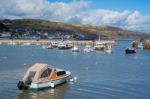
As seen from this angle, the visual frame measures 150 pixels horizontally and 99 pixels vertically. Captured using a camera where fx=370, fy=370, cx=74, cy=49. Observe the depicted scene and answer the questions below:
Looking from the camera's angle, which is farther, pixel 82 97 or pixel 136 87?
pixel 136 87

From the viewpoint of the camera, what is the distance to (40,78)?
34031 mm

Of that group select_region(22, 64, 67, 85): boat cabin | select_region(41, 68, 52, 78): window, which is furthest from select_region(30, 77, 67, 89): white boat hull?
select_region(41, 68, 52, 78): window

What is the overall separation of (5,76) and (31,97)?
11880 millimetres

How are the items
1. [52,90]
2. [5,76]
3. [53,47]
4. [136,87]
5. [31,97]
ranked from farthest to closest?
1. [53,47]
2. [5,76]
3. [136,87]
4. [52,90]
5. [31,97]

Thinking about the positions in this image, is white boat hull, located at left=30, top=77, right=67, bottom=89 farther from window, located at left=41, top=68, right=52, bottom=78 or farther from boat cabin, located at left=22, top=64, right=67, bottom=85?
window, located at left=41, top=68, right=52, bottom=78

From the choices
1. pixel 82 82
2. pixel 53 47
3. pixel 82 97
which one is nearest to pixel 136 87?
pixel 82 82

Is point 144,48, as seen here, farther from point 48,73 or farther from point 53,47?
point 48,73

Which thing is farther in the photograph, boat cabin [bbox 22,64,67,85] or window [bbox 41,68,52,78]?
window [bbox 41,68,52,78]

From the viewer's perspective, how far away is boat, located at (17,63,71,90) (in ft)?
109

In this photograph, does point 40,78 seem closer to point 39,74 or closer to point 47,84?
point 39,74

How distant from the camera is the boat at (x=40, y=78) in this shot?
109 feet

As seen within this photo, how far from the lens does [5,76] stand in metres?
42.6

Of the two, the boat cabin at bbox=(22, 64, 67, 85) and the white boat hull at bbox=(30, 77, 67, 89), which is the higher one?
the boat cabin at bbox=(22, 64, 67, 85)

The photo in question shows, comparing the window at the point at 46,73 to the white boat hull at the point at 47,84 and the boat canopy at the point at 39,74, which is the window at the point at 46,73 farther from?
the white boat hull at the point at 47,84
